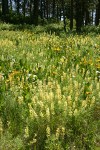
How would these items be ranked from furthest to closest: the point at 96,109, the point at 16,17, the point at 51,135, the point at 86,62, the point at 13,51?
the point at 16,17, the point at 13,51, the point at 86,62, the point at 96,109, the point at 51,135

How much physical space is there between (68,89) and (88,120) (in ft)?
2.89

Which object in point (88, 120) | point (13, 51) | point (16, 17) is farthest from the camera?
point (16, 17)

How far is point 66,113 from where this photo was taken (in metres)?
4.83

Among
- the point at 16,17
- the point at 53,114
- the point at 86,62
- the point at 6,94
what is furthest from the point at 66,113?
the point at 16,17

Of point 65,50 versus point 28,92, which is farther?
point 65,50

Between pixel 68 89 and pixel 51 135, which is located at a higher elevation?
pixel 68 89

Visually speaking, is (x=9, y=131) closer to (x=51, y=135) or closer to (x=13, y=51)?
(x=51, y=135)

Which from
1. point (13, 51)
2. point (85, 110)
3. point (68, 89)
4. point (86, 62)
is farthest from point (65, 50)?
point (85, 110)

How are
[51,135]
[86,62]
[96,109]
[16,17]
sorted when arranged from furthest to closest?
[16,17], [86,62], [96,109], [51,135]

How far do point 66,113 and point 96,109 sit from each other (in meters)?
0.79

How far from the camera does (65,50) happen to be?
1042 centimetres

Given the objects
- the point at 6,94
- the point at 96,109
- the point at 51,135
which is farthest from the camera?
the point at 6,94

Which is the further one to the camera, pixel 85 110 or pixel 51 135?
pixel 85 110

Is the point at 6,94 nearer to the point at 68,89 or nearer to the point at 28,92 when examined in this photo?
the point at 28,92
